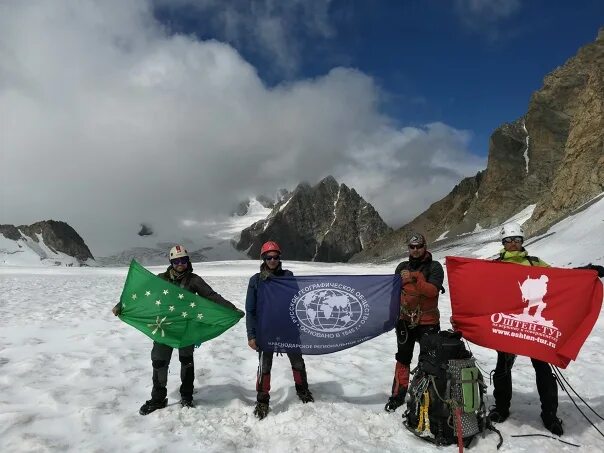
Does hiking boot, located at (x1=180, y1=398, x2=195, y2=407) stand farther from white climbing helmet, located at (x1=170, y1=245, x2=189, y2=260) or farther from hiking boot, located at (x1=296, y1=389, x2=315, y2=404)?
white climbing helmet, located at (x1=170, y1=245, x2=189, y2=260)

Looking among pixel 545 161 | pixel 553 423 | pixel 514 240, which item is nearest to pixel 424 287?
pixel 514 240

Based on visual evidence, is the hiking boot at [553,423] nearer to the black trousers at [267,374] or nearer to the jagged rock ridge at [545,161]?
the black trousers at [267,374]

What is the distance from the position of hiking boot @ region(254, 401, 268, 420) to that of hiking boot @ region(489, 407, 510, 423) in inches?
132

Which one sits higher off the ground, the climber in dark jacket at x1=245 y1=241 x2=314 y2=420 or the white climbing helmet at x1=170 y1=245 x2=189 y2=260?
the white climbing helmet at x1=170 y1=245 x2=189 y2=260

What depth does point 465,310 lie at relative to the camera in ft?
23.0

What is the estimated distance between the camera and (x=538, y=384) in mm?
6523

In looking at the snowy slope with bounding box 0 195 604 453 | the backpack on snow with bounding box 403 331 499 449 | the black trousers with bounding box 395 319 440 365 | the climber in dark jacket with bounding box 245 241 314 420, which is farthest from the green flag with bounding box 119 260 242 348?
the backpack on snow with bounding box 403 331 499 449

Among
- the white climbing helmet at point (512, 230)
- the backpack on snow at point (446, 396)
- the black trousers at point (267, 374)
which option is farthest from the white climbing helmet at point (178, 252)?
the white climbing helmet at point (512, 230)

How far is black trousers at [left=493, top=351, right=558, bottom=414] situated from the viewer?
21.0 ft

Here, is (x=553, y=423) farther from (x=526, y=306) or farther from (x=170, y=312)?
(x=170, y=312)

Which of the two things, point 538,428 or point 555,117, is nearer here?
point 538,428

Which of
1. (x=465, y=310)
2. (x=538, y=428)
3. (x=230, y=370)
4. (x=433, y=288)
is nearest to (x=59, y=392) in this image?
(x=230, y=370)

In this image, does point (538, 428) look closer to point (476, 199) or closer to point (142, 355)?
point (142, 355)

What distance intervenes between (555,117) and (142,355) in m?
110
